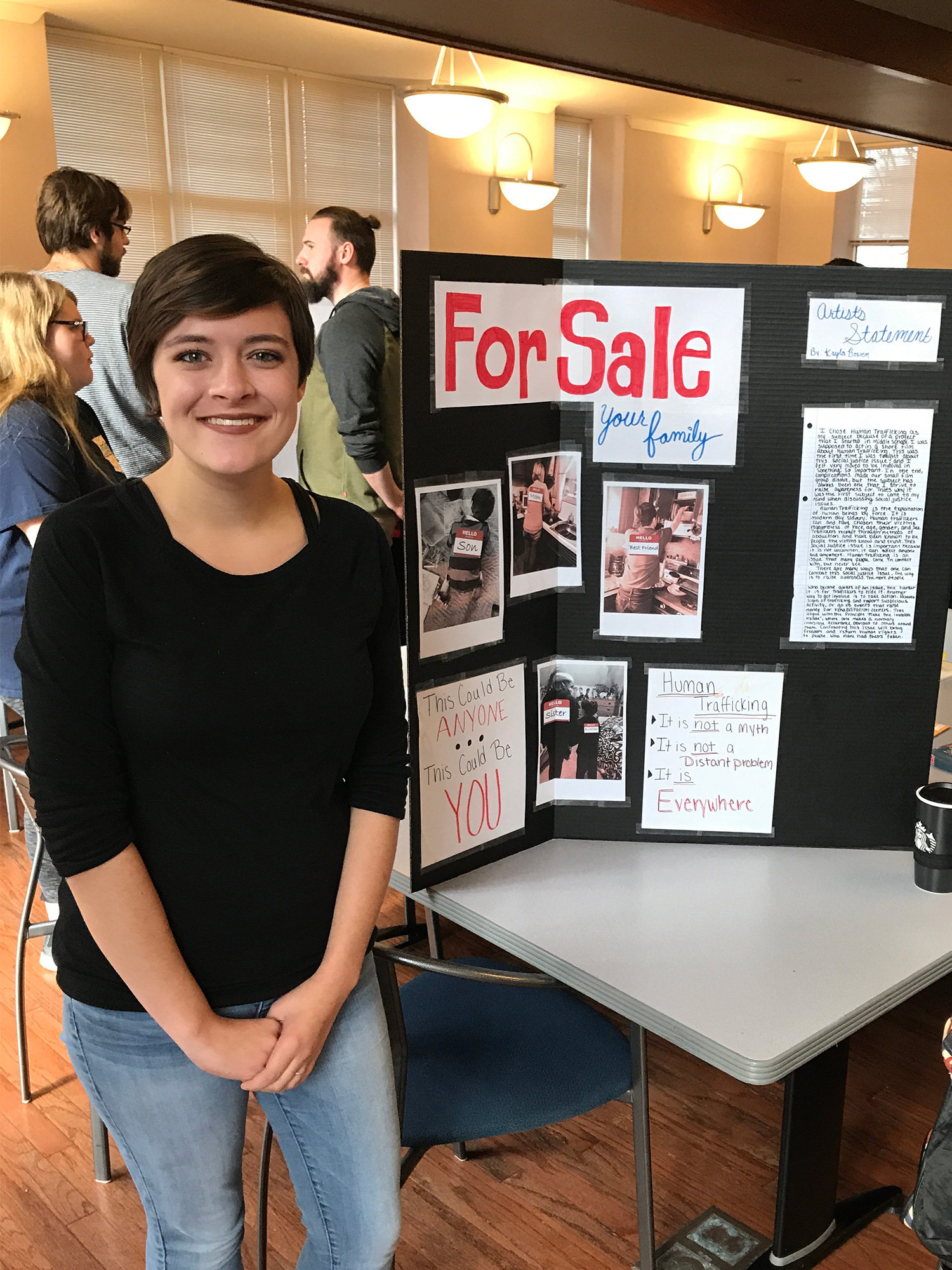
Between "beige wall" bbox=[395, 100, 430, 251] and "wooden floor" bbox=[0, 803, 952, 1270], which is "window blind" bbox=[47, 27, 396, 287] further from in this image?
"wooden floor" bbox=[0, 803, 952, 1270]

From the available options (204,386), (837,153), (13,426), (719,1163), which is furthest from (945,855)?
(837,153)

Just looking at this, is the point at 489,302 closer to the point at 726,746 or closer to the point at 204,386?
the point at 204,386

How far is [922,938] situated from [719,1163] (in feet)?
2.31

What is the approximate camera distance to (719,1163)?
185 cm

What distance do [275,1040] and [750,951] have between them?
62 centimetres

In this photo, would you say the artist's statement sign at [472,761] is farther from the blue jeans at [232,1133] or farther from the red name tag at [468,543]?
the blue jeans at [232,1133]

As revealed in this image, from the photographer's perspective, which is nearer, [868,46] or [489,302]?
[489,302]

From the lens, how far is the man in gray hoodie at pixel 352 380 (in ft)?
9.55

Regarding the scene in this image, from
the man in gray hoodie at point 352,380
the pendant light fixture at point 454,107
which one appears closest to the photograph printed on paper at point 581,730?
the man in gray hoodie at point 352,380

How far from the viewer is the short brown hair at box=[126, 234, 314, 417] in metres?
0.97

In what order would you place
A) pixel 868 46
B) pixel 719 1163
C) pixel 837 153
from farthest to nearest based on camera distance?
pixel 837 153
pixel 868 46
pixel 719 1163

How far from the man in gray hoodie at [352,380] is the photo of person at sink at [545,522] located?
1324 millimetres

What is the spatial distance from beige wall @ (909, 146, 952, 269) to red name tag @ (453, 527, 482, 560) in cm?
579

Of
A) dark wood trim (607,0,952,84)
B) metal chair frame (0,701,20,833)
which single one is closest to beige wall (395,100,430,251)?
dark wood trim (607,0,952,84)
